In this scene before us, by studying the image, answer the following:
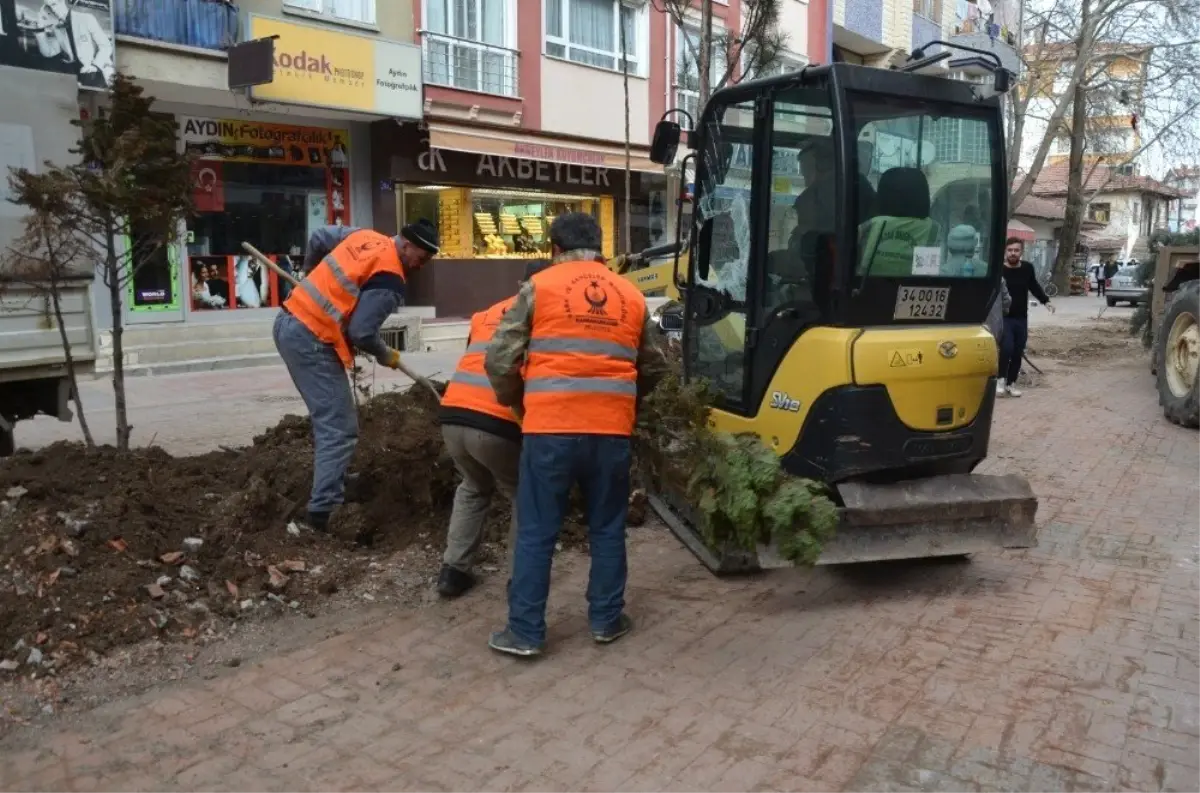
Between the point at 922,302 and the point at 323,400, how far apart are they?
2.95m

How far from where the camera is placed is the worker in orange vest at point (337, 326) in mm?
4863

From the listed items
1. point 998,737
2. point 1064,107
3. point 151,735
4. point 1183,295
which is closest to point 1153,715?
point 998,737

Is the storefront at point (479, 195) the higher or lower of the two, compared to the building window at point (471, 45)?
lower

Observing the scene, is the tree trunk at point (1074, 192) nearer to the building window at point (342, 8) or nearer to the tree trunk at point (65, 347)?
the building window at point (342, 8)

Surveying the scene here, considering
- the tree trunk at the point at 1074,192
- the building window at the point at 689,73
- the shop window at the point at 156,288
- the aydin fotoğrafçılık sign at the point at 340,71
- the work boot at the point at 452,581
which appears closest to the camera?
the work boot at the point at 452,581

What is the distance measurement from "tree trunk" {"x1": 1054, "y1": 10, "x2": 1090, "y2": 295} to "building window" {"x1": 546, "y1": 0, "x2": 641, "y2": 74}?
38.2ft

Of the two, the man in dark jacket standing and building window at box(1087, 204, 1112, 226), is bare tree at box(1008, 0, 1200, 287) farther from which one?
building window at box(1087, 204, 1112, 226)

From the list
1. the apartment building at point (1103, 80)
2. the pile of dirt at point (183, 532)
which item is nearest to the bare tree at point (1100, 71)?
the apartment building at point (1103, 80)

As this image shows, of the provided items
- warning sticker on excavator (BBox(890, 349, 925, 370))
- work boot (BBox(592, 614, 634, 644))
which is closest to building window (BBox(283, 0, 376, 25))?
warning sticker on excavator (BBox(890, 349, 925, 370))

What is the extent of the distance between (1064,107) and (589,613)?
19.0 m

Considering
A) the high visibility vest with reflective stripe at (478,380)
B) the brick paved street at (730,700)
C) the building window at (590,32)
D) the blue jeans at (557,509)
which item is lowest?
the brick paved street at (730,700)

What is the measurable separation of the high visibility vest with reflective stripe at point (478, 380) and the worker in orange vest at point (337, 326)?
813mm

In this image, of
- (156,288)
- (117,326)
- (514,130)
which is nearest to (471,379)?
(117,326)

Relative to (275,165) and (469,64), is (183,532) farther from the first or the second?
(469,64)
